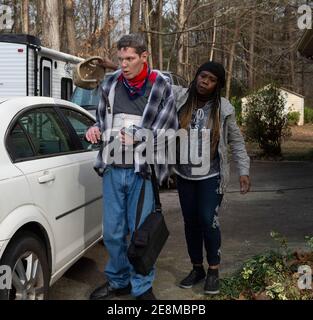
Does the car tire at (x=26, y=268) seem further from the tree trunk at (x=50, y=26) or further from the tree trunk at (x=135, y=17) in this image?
the tree trunk at (x=135, y=17)

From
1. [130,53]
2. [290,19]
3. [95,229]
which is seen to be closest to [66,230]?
[95,229]

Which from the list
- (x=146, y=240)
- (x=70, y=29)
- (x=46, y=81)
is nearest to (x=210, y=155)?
(x=146, y=240)

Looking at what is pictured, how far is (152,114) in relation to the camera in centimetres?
379

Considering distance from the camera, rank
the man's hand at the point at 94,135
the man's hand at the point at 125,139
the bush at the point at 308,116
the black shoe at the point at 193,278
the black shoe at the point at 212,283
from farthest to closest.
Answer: the bush at the point at 308,116
the black shoe at the point at 193,278
the black shoe at the point at 212,283
the man's hand at the point at 94,135
the man's hand at the point at 125,139

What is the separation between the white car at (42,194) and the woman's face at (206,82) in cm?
113

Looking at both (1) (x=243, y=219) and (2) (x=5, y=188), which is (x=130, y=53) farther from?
(1) (x=243, y=219)

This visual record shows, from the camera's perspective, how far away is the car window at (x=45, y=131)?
3.86 metres

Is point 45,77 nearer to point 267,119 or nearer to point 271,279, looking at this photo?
point 267,119

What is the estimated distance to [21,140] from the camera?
3666 mm

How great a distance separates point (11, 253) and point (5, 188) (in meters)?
0.38

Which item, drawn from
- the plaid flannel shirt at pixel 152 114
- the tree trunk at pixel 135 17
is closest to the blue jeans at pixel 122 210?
the plaid flannel shirt at pixel 152 114

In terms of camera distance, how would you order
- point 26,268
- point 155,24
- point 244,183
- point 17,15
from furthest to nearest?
point 17,15 → point 155,24 → point 244,183 → point 26,268

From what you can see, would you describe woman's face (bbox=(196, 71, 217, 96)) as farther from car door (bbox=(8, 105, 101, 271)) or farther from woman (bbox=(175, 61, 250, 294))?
car door (bbox=(8, 105, 101, 271))

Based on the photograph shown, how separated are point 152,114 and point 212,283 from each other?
4.75 ft
